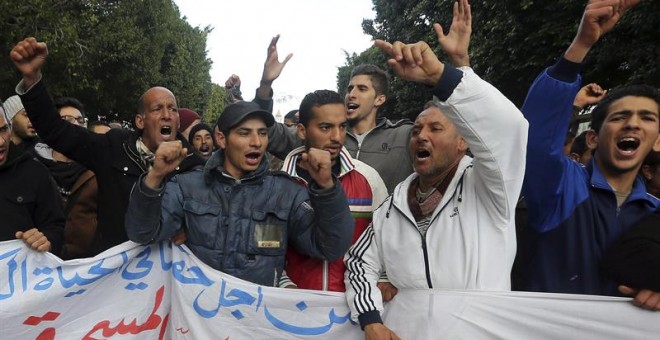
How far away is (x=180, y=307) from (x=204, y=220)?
474 millimetres

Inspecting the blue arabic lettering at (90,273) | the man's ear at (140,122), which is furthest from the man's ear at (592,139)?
the man's ear at (140,122)

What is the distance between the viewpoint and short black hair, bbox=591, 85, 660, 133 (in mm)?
2412

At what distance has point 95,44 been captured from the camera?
730 inches

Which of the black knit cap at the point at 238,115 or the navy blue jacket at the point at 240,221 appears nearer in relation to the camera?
the navy blue jacket at the point at 240,221

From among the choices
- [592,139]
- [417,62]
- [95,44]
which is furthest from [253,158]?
[95,44]

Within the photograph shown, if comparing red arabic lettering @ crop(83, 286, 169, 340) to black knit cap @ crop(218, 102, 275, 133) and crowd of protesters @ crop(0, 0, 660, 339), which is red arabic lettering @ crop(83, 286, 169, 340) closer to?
crowd of protesters @ crop(0, 0, 660, 339)

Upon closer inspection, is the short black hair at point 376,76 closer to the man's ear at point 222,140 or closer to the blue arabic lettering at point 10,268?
the man's ear at point 222,140

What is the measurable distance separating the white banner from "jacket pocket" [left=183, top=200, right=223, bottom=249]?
138 mm

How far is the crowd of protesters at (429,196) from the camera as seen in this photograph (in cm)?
198

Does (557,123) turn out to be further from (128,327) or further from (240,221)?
(128,327)

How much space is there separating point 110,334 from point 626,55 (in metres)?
12.3

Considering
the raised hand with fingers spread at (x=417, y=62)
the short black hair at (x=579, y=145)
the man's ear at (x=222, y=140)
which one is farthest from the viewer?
the short black hair at (x=579, y=145)

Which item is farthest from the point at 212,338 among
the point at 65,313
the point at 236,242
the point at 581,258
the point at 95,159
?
the point at 581,258

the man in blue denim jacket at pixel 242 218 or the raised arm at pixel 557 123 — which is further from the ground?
the raised arm at pixel 557 123
